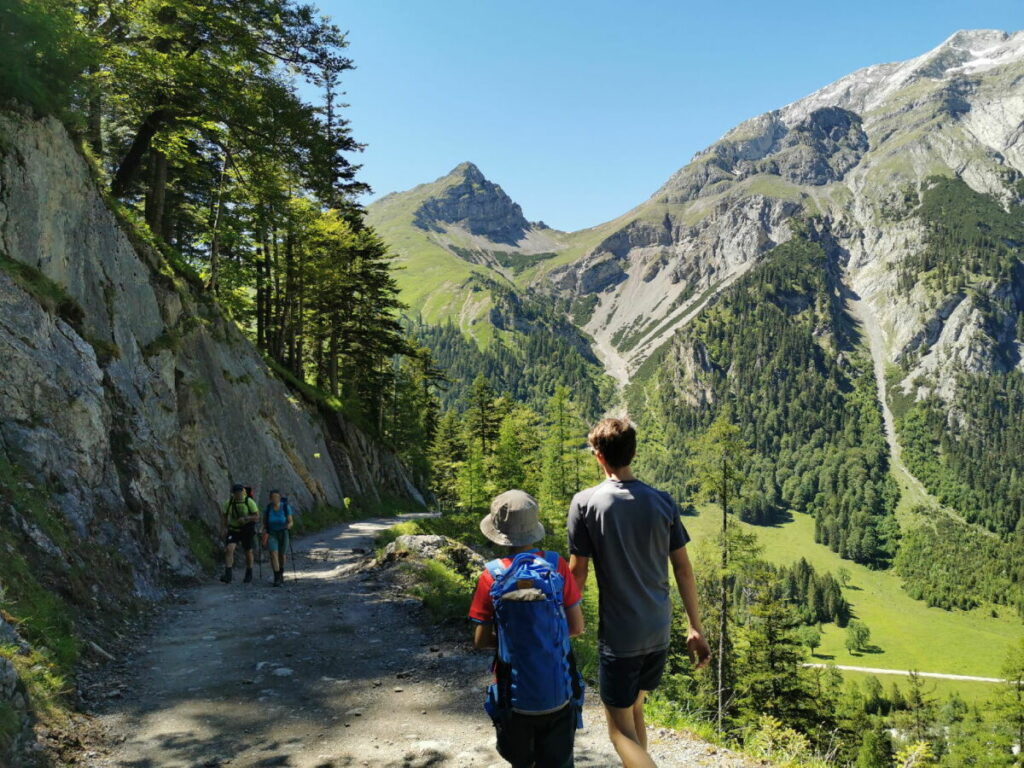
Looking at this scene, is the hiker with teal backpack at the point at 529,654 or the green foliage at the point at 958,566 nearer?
the hiker with teal backpack at the point at 529,654

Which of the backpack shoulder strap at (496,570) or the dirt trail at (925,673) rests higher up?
the backpack shoulder strap at (496,570)

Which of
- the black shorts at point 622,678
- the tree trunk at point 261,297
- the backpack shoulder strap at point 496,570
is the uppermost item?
the tree trunk at point 261,297

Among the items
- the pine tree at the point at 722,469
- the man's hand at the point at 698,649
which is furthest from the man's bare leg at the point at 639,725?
the pine tree at the point at 722,469

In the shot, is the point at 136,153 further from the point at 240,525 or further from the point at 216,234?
the point at 240,525

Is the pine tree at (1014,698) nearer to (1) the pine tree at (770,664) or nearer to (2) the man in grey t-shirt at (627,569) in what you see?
(1) the pine tree at (770,664)

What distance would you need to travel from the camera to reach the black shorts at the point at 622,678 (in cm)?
421

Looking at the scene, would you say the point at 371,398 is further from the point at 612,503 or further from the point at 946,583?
the point at 946,583

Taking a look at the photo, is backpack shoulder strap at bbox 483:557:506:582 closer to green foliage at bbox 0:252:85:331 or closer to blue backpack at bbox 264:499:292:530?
blue backpack at bbox 264:499:292:530

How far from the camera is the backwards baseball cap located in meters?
3.89

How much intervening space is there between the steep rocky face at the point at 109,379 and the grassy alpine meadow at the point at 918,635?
99.8 metres

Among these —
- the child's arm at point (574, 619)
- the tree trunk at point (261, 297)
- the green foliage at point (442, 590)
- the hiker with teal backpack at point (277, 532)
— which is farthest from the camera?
the tree trunk at point (261, 297)

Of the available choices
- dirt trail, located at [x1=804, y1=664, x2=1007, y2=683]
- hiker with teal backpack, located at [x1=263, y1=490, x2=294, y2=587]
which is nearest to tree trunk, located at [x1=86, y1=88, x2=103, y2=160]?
hiker with teal backpack, located at [x1=263, y1=490, x2=294, y2=587]

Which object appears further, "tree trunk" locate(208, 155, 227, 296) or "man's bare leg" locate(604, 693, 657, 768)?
"tree trunk" locate(208, 155, 227, 296)

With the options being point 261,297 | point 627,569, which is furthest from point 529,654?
point 261,297
